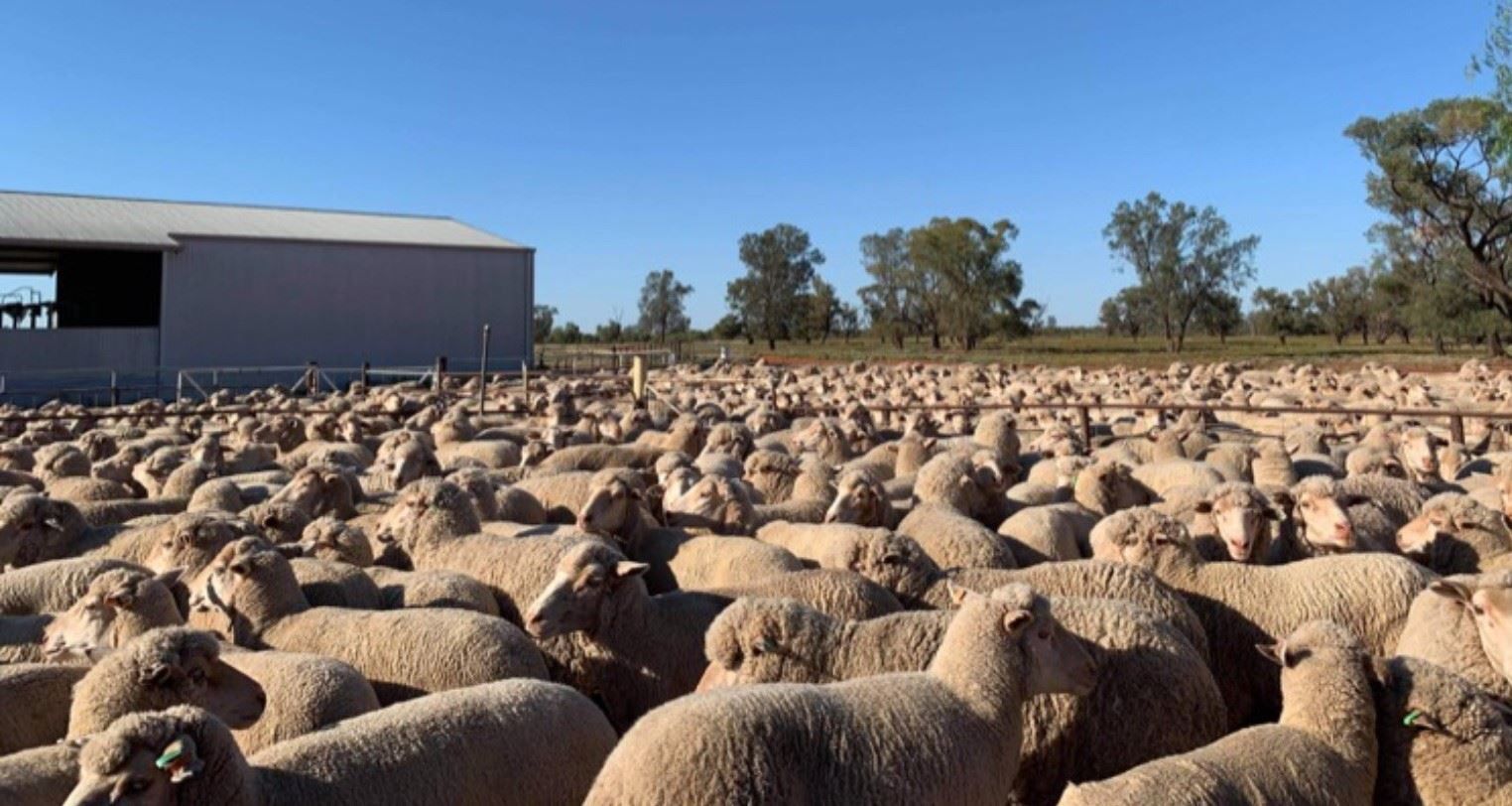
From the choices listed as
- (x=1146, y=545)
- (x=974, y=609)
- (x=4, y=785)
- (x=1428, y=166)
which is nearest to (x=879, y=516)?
(x=1146, y=545)

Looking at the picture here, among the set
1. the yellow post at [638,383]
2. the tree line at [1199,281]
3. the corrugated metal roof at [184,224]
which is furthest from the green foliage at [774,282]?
the yellow post at [638,383]

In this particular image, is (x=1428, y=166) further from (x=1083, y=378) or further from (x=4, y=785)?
(x=4, y=785)

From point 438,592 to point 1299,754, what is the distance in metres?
4.30

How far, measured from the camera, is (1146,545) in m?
6.38

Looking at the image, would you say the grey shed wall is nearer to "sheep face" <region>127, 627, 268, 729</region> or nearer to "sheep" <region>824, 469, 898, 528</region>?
"sheep" <region>824, 469, 898, 528</region>

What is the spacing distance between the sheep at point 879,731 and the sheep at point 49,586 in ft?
14.0

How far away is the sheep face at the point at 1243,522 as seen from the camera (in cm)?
693

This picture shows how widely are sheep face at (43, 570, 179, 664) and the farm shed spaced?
3378cm

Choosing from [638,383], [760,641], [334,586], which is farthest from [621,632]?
[638,383]

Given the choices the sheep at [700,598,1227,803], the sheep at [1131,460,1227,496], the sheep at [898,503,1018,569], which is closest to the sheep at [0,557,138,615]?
the sheep at [700,598,1227,803]

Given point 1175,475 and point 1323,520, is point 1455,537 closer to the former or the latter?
point 1323,520

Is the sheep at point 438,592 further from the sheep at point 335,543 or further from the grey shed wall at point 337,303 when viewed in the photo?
the grey shed wall at point 337,303

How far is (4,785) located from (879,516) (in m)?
5.88

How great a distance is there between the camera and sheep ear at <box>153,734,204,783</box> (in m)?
3.26
